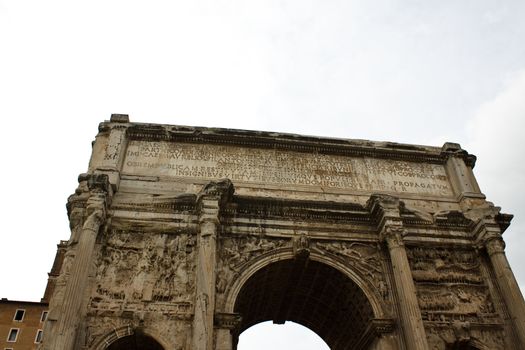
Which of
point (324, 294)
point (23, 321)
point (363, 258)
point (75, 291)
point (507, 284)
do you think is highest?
point (23, 321)

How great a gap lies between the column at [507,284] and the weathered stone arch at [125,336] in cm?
702

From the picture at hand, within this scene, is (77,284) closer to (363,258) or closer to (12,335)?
(363,258)

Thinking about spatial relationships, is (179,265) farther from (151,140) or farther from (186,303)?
(151,140)

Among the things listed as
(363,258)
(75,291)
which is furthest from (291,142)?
(75,291)

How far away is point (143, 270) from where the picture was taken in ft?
33.3

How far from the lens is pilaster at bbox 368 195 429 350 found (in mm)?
9328

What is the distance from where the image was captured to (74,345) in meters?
8.71

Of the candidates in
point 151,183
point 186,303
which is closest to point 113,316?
point 186,303

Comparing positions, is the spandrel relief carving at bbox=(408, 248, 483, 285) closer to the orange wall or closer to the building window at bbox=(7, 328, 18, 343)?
the orange wall

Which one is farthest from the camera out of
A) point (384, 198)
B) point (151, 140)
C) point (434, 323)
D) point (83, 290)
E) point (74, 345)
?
point (151, 140)

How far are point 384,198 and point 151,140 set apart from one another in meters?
6.03

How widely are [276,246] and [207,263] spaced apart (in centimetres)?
184

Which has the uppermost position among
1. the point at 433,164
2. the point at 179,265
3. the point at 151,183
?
the point at 433,164

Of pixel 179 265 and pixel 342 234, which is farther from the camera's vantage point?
pixel 342 234
